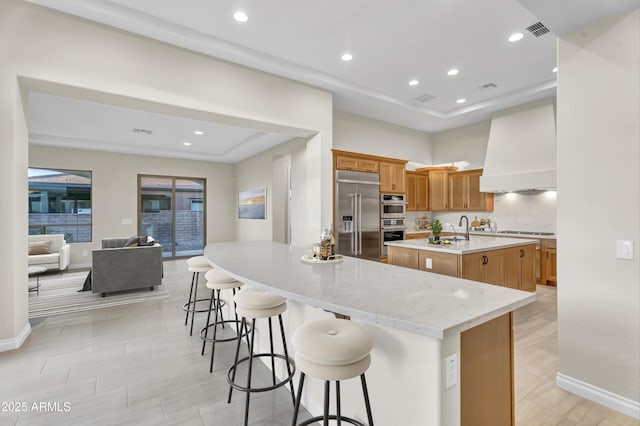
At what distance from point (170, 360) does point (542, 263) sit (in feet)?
Answer: 19.1

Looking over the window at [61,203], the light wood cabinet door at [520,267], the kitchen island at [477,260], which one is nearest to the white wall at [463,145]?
the light wood cabinet door at [520,267]

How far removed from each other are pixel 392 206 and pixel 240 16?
4068 mm

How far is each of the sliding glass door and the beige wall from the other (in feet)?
0.67

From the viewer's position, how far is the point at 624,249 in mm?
2008

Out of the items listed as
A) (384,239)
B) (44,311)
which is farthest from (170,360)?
(384,239)

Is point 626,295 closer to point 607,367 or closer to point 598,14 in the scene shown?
point 607,367

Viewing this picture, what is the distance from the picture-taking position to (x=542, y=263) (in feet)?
16.9

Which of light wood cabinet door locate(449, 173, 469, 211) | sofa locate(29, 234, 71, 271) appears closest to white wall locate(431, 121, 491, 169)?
light wood cabinet door locate(449, 173, 469, 211)

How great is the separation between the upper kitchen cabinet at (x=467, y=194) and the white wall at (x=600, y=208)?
423 centimetres

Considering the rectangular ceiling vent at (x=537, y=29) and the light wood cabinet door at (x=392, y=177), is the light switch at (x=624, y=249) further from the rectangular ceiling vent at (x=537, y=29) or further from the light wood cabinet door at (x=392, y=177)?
the light wood cabinet door at (x=392, y=177)

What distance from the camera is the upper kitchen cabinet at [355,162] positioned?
193 inches

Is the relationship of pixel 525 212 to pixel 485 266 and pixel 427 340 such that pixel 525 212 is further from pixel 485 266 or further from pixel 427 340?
pixel 427 340

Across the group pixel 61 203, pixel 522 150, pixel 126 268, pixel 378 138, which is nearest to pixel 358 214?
pixel 378 138

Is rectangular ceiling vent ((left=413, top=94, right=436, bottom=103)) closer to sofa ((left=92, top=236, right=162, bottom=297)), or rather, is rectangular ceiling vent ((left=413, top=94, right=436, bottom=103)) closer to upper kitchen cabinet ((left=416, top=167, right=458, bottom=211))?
upper kitchen cabinet ((left=416, top=167, right=458, bottom=211))
